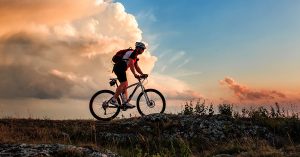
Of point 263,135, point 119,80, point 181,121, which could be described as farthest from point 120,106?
point 263,135

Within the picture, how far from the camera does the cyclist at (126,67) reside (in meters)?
19.5

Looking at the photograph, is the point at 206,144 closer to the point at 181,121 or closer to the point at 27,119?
the point at 181,121

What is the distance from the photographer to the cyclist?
19.5m

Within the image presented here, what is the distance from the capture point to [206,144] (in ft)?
61.0

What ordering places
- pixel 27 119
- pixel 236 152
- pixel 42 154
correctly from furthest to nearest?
pixel 27 119, pixel 236 152, pixel 42 154

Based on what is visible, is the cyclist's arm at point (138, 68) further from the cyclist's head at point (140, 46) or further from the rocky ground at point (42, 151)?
the rocky ground at point (42, 151)

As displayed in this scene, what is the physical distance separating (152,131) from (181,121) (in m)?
1.61

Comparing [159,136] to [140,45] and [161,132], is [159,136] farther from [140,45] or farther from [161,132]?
[140,45]

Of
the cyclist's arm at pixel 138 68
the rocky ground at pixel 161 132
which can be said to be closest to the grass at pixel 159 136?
the rocky ground at pixel 161 132

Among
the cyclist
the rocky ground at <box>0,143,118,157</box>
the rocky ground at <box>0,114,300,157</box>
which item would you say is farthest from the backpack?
the rocky ground at <box>0,143,118,157</box>

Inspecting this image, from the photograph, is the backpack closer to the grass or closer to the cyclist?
the cyclist

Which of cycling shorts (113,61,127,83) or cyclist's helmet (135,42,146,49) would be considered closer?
cyclist's helmet (135,42,146,49)

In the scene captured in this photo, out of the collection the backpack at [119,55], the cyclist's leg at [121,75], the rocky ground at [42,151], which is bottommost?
the rocky ground at [42,151]

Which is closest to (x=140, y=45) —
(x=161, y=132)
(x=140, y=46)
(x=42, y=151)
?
(x=140, y=46)
